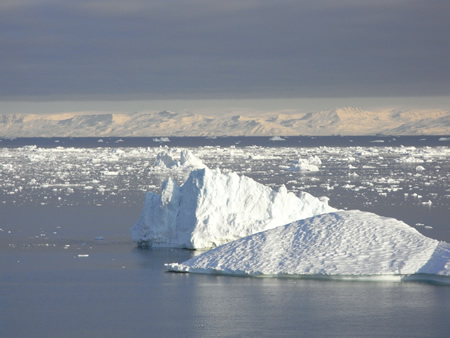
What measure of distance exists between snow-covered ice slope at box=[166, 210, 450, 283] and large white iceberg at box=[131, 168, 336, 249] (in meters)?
2.69

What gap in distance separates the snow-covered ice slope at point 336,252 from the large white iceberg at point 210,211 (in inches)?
106

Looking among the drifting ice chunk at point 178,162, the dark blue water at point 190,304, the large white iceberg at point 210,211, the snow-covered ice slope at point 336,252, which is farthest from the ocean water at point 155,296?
the drifting ice chunk at point 178,162

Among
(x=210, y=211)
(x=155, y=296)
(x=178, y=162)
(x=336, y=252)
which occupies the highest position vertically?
(x=178, y=162)

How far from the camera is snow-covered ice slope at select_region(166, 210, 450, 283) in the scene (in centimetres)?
1563

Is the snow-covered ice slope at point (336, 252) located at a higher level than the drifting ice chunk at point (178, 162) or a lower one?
lower

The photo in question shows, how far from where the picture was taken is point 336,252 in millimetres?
16172

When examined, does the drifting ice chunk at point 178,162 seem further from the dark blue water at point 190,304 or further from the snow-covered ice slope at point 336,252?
the snow-covered ice slope at point 336,252

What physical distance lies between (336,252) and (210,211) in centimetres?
485

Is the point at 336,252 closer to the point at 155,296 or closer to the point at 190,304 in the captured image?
the point at 190,304

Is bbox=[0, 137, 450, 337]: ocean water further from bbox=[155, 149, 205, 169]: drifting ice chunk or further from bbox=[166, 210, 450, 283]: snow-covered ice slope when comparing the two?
bbox=[155, 149, 205, 169]: drifting ice chunk

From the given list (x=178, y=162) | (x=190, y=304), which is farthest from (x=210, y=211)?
(x=178, y=162)

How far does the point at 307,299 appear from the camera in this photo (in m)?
15.0

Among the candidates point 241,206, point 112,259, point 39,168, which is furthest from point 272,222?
point 39,168

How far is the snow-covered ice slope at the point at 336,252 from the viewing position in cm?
1563
